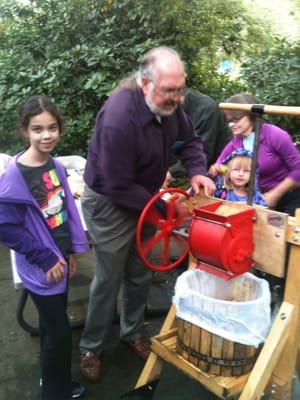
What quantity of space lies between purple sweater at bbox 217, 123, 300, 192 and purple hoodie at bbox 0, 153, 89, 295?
3.93 feet

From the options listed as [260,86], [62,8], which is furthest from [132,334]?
[62,8]

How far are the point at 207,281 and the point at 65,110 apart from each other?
3255 mm

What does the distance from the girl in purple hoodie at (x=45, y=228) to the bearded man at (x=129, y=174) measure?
216 mm

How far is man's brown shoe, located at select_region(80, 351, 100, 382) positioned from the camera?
2.55m

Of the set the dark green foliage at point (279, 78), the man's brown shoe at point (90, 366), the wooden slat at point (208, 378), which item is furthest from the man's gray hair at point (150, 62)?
the dark green foliage at point (279, 78)

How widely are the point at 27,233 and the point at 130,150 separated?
59 cm

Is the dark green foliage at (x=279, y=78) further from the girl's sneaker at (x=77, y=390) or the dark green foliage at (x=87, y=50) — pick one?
the girl's sneaker at (x=77, y=390)

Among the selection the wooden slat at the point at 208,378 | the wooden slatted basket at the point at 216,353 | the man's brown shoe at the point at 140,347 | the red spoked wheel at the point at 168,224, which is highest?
the red spoked wheel at the point at 168,224

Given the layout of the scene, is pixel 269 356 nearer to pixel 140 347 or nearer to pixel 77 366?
pixel 140 347

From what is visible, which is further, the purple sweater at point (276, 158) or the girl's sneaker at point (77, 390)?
the purple sweater at point (276, 158)

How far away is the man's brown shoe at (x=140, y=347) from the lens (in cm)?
274

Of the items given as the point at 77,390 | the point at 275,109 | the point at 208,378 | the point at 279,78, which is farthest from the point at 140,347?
the point at 279,78

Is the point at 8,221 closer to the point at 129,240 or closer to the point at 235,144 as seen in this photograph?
the point at 129,240

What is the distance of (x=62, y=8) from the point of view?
5215mm
